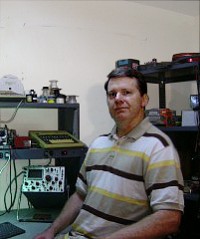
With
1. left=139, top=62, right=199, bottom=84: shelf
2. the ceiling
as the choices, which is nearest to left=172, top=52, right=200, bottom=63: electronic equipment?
left=139, top=62, right=199, bottom=84: shelf

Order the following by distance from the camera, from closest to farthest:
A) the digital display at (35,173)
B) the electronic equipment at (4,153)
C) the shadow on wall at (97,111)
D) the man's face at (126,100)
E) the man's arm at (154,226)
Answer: the man's arm at (154,226) < the man's face at (126,100) < the electronic equipment at (4,153) < the digital display at (35,173) < the shadow on wall at (97,111)

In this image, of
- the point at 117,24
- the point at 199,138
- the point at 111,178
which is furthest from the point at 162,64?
the point at 111,178

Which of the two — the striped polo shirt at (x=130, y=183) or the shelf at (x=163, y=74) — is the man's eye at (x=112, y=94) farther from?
the shelf at (x=163, y=74)

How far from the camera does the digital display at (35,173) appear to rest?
6.47ft

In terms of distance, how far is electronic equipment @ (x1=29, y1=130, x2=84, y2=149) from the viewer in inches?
75.7

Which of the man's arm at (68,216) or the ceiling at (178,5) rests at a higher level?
the ceiling at (178,5)

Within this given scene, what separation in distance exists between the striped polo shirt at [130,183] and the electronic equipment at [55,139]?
475mm

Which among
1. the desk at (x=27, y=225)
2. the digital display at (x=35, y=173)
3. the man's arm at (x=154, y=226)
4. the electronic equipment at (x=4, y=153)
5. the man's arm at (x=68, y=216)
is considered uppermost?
the electronic equipment at (x=4, y=153)

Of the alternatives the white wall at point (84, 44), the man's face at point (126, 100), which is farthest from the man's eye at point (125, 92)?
the white wall at point (84, 44)

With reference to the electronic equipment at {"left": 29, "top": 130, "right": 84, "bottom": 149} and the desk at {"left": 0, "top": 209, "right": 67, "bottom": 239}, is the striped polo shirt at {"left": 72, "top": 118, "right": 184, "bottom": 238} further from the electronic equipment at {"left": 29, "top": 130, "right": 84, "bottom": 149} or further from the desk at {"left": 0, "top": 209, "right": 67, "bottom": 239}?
the electronic equipment at {"left": 29, "top": 130, "right": 84, "bottom": 149}

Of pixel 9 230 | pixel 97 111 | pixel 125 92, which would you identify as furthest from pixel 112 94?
pixel 97 111

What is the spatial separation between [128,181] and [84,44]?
4.86 feet

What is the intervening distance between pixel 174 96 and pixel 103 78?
779 mm

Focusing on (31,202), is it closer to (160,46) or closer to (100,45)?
(100,45)
